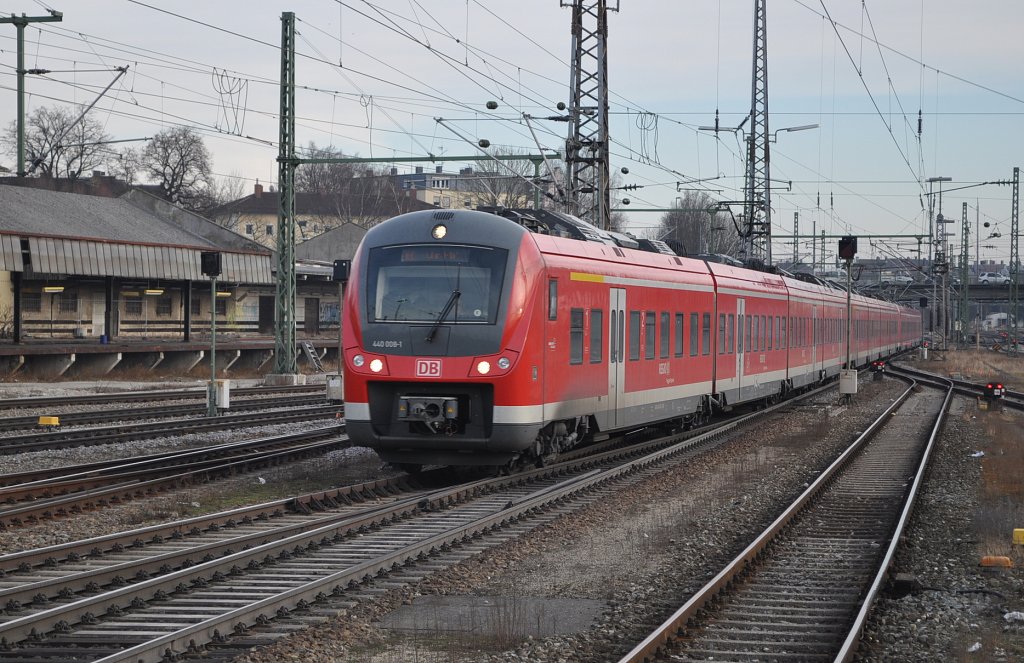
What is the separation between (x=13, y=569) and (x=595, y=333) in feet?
29.4

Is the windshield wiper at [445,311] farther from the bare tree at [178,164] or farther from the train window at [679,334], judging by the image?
the bare tree at [178,164]

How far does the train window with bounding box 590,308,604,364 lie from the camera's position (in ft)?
54.0

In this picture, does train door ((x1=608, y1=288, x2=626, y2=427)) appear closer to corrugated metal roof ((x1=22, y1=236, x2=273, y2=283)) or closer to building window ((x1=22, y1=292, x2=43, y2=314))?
corrugated metal roof ((x1=22, y1=236, x2=273, y2=283))

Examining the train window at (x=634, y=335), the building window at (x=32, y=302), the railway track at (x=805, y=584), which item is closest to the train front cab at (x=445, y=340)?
the railway track at (x=805, y=584)

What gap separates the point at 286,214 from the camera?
34344mm

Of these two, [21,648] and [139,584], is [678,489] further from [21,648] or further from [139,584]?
[21,648]

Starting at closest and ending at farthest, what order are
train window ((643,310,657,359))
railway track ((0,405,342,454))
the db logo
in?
1. the db logo
2. railway track ((0,405,342,454))
3. train window ((643,310,657,359))

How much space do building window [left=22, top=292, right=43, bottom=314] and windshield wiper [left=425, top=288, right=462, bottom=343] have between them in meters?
31.9

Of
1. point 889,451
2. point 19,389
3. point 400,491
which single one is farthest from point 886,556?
point 19,389

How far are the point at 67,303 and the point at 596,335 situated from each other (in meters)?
31.7

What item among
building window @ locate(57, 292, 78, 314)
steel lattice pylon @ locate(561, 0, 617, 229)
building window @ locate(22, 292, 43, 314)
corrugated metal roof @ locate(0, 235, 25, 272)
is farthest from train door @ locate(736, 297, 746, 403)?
building window @ locate(57, 292, 78, 314)

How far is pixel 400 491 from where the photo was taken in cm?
1450

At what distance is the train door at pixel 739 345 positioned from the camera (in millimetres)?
24969

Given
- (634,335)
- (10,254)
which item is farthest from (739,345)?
(10,254)
